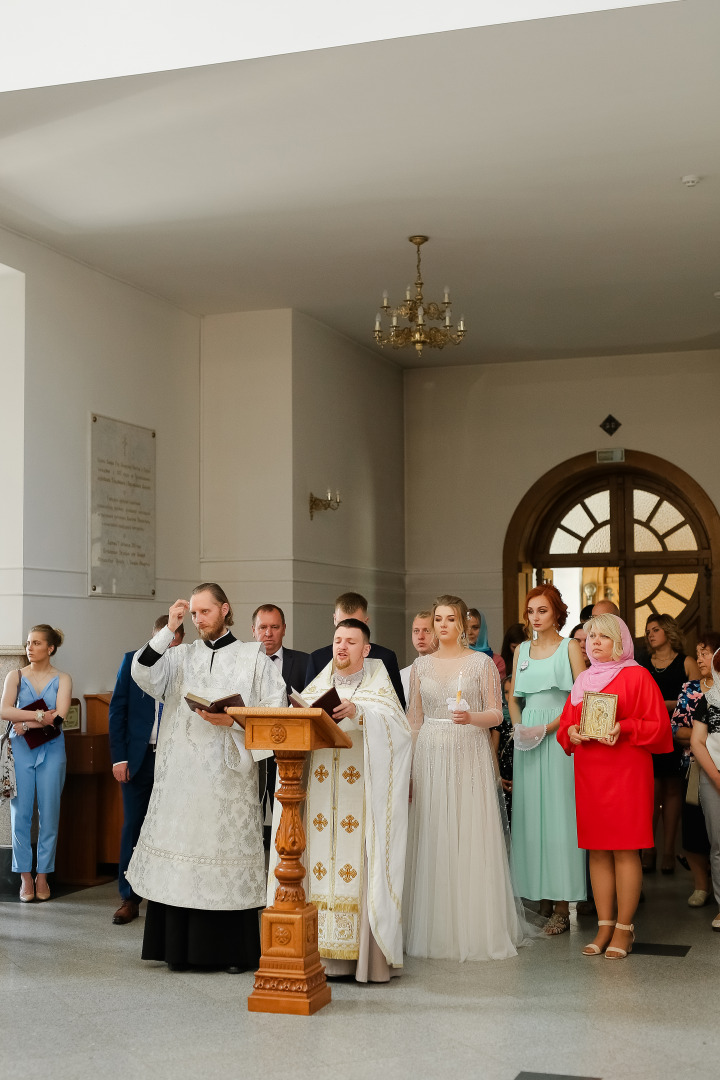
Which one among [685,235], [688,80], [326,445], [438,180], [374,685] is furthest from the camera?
[326,445]

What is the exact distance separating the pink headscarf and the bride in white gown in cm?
40

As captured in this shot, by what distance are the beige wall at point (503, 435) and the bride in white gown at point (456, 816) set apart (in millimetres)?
6584

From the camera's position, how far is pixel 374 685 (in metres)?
5.84

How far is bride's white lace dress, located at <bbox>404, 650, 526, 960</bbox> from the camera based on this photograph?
242 inches

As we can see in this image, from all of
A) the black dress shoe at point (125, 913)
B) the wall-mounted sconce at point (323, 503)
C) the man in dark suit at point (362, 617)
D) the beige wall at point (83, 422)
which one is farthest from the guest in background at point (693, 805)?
the wall-mounted sconce at point (323, 503)

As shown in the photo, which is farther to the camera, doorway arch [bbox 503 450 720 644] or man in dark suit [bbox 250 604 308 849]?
doorway arch [bbox 503 450 720 644]

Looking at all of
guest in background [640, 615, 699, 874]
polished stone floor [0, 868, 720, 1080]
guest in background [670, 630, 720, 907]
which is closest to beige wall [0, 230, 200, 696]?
polished stone floor [0, 868, 720, 1080]

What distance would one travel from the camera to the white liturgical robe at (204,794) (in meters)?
5.73

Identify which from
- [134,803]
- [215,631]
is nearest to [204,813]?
[215,631]

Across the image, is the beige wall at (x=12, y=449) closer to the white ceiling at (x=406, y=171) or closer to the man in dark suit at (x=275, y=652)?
the white ceiling at (x=406, y=171)

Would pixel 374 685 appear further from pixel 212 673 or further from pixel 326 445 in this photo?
pixel 326 445

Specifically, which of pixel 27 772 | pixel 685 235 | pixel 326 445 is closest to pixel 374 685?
pixel 27 772

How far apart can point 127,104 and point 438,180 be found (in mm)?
2017

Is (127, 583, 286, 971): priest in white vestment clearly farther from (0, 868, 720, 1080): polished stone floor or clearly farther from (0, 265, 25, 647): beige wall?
(0, 265, 25, 647): beige wall
